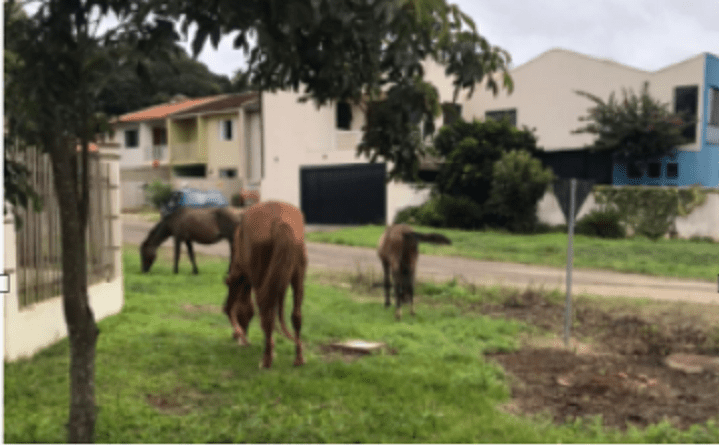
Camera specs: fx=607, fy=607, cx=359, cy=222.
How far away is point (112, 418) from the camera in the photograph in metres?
4.34

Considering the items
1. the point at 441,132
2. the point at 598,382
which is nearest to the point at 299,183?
the point at 441,132

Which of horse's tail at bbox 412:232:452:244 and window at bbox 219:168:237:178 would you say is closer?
horse's tail at bbox 412:232:452:244

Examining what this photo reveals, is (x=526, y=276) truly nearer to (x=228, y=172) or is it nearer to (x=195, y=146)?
(x=228, y=172)

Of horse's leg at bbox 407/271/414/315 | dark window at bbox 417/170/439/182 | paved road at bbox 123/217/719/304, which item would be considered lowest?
paved road at bbox 123/217/719/304

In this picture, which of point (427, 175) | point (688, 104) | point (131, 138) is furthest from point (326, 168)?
point (131, 138)

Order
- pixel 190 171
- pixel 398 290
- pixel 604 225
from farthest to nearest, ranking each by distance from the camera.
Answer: pixel 190 171 < pixel 604 225 < pixel 398 290

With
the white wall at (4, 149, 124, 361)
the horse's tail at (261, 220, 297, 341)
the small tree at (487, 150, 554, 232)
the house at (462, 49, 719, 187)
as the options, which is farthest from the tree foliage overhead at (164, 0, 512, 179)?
the house at (462, 49, 719, 187)

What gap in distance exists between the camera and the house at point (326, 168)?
24.9m

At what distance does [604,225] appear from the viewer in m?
19.4

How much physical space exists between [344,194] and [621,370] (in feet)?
66.9

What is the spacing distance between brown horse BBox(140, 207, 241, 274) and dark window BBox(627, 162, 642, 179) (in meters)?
17.1

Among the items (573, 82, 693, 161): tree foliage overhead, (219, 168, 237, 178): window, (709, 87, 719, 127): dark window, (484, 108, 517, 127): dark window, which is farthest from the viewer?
(219, 168, 237, 178): window

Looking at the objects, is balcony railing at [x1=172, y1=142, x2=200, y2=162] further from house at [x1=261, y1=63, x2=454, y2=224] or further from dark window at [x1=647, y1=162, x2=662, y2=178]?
dark window at [x1=647, y1=162, x2=662, y2=178]

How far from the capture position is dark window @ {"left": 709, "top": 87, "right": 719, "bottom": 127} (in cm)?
2255
